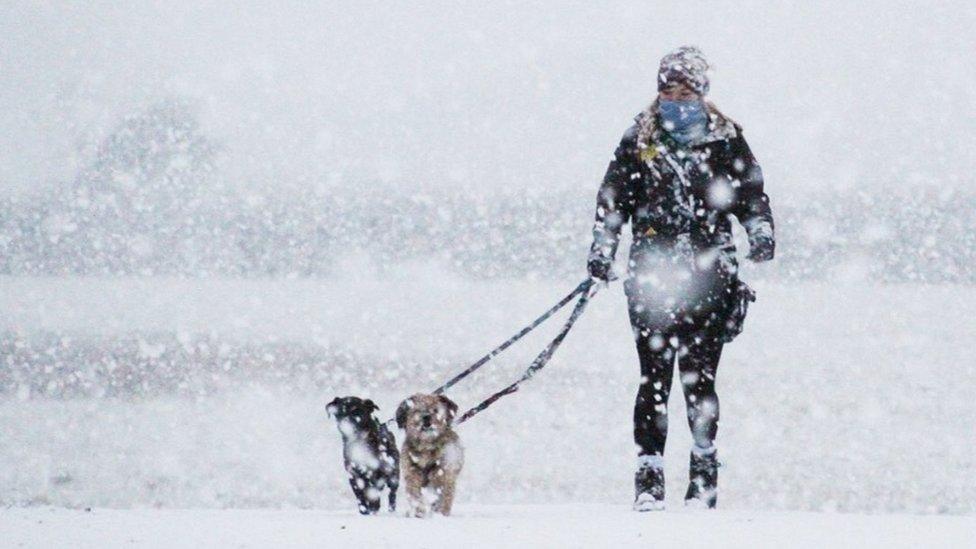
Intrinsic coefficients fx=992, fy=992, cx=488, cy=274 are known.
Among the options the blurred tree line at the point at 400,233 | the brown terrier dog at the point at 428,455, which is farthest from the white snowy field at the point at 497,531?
the blurred tree line at the point at 400,233

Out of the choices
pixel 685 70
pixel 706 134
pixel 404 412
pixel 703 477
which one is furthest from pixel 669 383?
pixel 685 70

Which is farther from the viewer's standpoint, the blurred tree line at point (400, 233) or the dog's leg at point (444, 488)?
the blurred tree line at point (400, 233)

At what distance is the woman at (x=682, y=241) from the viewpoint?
4.62 metres

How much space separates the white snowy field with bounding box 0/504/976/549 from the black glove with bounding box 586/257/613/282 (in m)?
1.13

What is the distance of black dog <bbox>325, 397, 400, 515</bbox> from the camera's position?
5.25 m

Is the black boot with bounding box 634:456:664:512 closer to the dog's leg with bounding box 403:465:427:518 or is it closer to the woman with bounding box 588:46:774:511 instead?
the woman with bounding box 588:46:774:511

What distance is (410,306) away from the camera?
23.4 m

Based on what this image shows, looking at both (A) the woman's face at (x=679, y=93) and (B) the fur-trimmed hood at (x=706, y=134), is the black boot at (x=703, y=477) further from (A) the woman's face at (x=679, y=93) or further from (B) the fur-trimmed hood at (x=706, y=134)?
(A) the woman's face at (x=679, y=93)

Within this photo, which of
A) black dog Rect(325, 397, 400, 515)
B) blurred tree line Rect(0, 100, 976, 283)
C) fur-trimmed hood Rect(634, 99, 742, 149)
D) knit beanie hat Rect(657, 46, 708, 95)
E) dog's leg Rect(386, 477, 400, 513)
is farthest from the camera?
blurred tree line Rect(0, 100, 976, 283)

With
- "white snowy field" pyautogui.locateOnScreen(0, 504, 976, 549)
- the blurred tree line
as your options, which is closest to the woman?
"white snowy field" pyautogui.locateOnScreen(0, 504, 976, 549)

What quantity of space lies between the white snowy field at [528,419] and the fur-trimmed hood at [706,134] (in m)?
2.59

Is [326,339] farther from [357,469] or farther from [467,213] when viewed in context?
[467,213]

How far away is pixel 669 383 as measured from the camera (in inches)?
189

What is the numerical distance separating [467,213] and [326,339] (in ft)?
78.8
